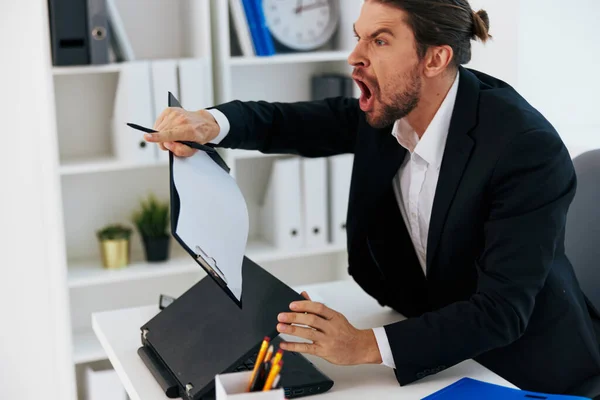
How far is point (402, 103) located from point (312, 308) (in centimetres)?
51

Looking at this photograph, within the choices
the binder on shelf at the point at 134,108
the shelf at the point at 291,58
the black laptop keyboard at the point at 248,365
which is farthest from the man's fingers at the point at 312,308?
the shelf at the point at 291,58

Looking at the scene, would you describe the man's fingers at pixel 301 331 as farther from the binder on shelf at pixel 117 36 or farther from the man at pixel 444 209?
the binder on shelf at pixel 117 36

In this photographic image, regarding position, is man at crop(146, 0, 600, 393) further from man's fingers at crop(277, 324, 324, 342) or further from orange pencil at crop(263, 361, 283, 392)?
orange pencil at crop(263, 361, 283, 392)

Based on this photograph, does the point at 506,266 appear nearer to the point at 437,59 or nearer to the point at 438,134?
the point at 438,134

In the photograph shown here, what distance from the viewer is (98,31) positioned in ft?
8.61

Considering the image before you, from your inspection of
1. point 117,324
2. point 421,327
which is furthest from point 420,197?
point 117,324

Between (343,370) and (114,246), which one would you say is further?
(114,246)

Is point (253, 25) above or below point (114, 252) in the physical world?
above

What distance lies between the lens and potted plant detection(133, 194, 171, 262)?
2.88m

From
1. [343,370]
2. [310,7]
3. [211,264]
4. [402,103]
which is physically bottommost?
[343,370]

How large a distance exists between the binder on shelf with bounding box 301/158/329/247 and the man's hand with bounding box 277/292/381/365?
5.53 feet

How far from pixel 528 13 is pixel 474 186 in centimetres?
122

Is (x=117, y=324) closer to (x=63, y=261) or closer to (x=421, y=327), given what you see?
(x=421, y=327)

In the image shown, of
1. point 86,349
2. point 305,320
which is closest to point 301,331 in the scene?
point 305,320
